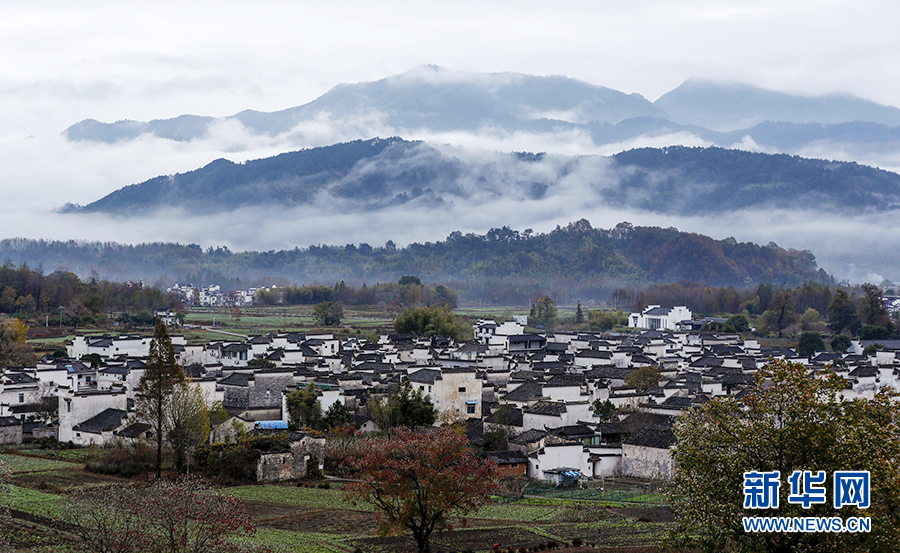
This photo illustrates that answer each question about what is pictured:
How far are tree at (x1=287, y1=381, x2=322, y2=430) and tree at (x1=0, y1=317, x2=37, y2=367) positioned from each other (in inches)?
888

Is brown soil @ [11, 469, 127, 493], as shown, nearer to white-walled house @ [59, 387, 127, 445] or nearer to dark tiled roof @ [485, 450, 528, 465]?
white-walled house @ [59, 387, 127, 445]

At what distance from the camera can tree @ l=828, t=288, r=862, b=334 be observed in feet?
233

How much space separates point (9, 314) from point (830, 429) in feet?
240

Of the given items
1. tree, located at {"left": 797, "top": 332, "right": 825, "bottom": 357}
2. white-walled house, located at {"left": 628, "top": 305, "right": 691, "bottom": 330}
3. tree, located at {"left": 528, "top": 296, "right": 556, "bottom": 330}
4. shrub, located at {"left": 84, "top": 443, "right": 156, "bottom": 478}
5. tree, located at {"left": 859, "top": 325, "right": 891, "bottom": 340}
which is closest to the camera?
shrub, located at {"left": 84, "top": 443, "right": 156, "bottom": 478}

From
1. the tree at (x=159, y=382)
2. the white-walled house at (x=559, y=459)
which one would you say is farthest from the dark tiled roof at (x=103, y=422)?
the white-walled house at (x=559, y=459)

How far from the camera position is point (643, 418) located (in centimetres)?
3334

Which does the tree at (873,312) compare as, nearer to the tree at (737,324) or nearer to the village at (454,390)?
the tree at (737,324)

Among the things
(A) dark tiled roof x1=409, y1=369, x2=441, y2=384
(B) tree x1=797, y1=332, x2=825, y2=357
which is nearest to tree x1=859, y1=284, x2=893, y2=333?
(B) tree x1=797, y1=332, x2=825, y2=357

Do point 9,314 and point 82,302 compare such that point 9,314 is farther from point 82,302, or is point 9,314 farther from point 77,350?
point 77,350

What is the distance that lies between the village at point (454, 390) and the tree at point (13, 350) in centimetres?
275

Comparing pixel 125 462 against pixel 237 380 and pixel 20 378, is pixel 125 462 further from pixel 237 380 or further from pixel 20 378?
pixel 20 378

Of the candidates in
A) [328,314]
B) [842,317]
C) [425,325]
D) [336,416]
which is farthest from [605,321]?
[336,416]

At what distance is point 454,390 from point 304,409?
6.45 metres

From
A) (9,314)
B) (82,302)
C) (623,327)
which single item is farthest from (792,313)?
(9,314)
